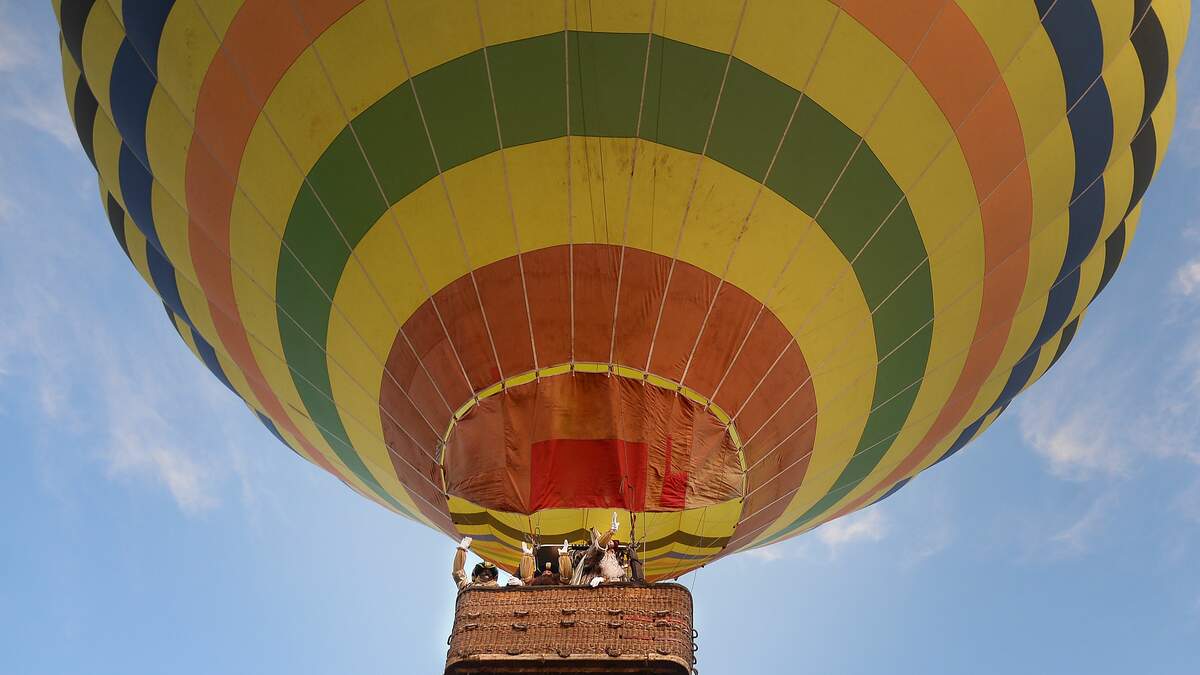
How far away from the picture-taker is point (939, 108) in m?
5.09

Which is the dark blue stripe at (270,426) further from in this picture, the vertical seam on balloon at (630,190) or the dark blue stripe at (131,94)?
the vertical seam on balloon at (630,190)

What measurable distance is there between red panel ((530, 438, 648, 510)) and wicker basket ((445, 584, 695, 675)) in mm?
685

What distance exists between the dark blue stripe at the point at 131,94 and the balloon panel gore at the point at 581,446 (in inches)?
102

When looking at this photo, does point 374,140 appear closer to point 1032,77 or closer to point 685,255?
point 685,255

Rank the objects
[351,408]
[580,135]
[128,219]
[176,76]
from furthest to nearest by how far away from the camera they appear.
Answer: [128,219] < [351,408] < [176,76] < [580,135]

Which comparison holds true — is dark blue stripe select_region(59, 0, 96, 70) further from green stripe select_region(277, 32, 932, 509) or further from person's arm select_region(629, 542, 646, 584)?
person's arm select_region(629, 542, 646, 584)

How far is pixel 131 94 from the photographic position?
5730mm

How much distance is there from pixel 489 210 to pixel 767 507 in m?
2.62

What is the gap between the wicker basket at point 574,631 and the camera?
471 cm

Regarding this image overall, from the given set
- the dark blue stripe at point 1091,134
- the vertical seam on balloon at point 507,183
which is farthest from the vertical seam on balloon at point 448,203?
the dark blue stripe at point 1091,134

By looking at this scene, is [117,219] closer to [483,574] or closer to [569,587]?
[483,574]

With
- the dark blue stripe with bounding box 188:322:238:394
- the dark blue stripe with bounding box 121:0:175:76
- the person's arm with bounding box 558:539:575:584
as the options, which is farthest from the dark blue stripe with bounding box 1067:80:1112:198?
the dark blue stripe with bounding box 188:322:238:394

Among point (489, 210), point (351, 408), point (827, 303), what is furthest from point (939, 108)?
point (351, 408)

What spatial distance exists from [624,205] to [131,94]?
9.86 feet
